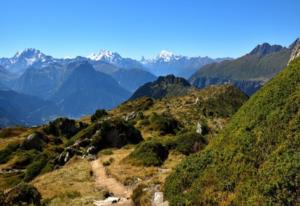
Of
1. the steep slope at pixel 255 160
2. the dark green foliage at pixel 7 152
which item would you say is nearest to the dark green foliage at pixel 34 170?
the dark green foliage at pixel 7 152

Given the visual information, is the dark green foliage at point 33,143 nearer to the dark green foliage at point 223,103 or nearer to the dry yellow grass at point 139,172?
the dry yellow grass at point 139,172

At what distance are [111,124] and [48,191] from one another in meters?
29.9

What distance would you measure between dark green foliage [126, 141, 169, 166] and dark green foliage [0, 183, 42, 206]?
48.9 ft

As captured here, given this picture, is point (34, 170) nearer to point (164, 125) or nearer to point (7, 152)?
point (7, 152)

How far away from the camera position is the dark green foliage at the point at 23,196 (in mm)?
26484

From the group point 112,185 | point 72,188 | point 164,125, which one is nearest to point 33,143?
point 164,125

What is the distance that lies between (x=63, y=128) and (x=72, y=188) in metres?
56.6

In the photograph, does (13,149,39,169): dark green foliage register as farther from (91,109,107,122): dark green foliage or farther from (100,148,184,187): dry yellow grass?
(91,109,107,122): dark green foliage

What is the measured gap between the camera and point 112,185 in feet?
109

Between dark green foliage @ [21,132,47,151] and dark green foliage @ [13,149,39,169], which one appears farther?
dark green foliage @ [21,132,47,151]

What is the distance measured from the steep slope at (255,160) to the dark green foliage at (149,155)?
18546 mm

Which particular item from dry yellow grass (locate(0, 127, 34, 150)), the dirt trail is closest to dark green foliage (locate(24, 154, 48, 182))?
the dirt trail

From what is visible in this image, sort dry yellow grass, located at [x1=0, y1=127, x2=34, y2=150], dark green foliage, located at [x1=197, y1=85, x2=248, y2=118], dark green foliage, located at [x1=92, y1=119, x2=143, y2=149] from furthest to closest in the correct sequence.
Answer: dry yellow grass, located at [x1=0, y1=127, x2=34, y2=150] → dark green foliage, located at [x1=197, y1=85, x2=248, y2=118] → dark green foliage, located at [x1=92, y1=119, x2=143, y2=149]

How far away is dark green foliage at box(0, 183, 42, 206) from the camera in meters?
26.5
